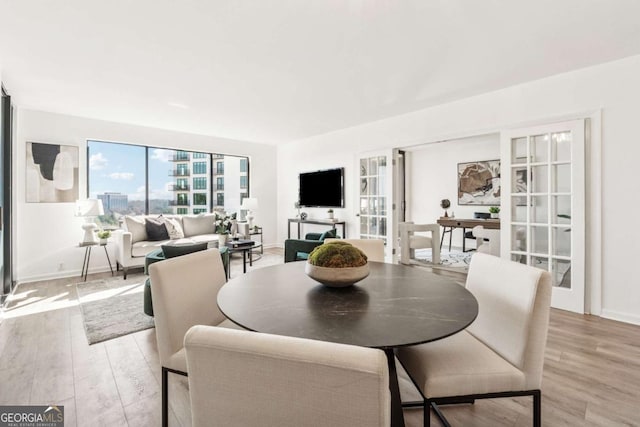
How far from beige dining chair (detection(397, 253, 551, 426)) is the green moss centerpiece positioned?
438mm

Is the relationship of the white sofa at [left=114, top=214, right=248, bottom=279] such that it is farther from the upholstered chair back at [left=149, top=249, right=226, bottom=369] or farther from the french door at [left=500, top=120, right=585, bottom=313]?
the french door at [left=500, top=120, right=585, bottom=313]

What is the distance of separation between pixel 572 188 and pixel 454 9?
2.23 metres

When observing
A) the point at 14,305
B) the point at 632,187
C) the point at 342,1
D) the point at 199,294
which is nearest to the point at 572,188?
the point at 632,187

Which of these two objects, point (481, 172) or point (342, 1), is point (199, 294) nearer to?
point (342, 1)

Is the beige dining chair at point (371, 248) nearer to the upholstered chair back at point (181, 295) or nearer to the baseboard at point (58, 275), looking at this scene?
the upholstered chair back at point (181, 295)

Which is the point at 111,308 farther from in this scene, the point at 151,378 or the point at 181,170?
the point at 181,170

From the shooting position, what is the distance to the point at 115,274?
475 cm

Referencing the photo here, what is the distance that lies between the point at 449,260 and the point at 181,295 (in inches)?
204

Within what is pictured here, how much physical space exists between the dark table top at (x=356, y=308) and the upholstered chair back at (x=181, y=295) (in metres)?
0.24

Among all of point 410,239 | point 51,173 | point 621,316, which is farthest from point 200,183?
point 621,316

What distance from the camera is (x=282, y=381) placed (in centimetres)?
62

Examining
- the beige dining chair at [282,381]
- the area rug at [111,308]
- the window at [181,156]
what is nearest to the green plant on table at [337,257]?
the beige dining chair at [282,381]

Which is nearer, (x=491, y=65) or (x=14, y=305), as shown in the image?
(x=491, y=65)

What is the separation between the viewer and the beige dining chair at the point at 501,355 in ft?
3.97
